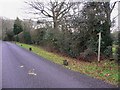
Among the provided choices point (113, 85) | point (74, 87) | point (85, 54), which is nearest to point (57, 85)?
point (74, 87)

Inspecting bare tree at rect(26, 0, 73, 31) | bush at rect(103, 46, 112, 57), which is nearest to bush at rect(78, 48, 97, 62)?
bush at rect(103, 46, 112, 57)

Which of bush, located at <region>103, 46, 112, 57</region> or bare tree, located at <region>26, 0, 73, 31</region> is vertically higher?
bare tree, located at <region>26, 0, 73, 31</region>

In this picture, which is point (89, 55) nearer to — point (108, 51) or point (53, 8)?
point (108, 51)

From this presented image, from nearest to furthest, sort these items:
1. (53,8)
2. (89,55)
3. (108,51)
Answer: (108,51) → (89,55) → (53,8)

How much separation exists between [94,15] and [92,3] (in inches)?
41.4

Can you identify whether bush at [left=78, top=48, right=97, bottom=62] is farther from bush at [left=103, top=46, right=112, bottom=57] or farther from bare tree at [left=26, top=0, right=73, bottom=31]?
bare tree at [left=26, top=0, right=73, bottom=31]

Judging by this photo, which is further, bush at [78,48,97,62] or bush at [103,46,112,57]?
bush at [78,48,97,62]

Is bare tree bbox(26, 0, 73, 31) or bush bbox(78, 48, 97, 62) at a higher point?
bare tree bbox(26, 0, 73, 31)

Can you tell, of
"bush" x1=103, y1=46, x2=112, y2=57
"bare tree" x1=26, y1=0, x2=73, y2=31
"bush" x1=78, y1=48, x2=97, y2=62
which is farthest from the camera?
"bare tree" x1=26, y1=0, x2=73, y2=31

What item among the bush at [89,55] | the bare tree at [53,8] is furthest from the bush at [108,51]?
the bare tree at [53,8]

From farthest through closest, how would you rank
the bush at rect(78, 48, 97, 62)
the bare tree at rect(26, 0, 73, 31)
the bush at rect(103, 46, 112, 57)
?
the bare tree at rect(26, 0, 73, 31)
the bush at rect(78, 48, 97, 62)
the bush at rect(103, 46, 112, 57)

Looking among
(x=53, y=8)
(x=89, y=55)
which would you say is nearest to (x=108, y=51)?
(x=89, y=55)

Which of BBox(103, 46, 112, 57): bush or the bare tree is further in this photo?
the bare tree

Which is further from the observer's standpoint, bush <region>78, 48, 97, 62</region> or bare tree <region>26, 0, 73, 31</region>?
bare tree <region>26, 0, 73, 31</region>
